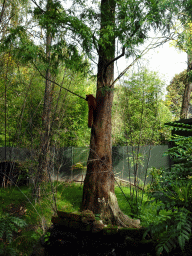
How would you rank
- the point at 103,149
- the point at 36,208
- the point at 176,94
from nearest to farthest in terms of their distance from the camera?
the point at 103,149 → the point at 36,208 → the point at 176,94

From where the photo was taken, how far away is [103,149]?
4.41 metres

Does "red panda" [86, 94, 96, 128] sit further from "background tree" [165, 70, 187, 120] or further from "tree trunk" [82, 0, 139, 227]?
"background tree" [165, 70, 187, 120]

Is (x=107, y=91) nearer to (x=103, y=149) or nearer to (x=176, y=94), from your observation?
(x=103, y=149)

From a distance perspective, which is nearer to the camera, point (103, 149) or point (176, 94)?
point (103, 149)

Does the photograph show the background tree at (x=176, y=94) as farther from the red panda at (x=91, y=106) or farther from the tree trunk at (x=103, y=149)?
the red panda at (x=91, y=106)

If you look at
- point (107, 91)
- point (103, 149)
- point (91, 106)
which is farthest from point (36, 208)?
point (107, 91)

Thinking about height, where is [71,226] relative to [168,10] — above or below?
below

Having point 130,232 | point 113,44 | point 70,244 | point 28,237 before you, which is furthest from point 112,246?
point 113,44

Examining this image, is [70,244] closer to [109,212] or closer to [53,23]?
[109,212]

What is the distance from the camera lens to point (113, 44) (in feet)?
14.0

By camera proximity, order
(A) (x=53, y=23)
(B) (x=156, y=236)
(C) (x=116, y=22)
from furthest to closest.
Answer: (C) (x=116, y=22) → (A) (x=53, y=23) → (B) (x=156, y=236)

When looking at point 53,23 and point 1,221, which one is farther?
point 53,23

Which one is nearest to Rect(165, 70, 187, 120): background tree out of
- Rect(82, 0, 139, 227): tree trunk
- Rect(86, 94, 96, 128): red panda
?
Rect(82, 0, 139, 227): tree trunk

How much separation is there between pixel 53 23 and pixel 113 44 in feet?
4.03
